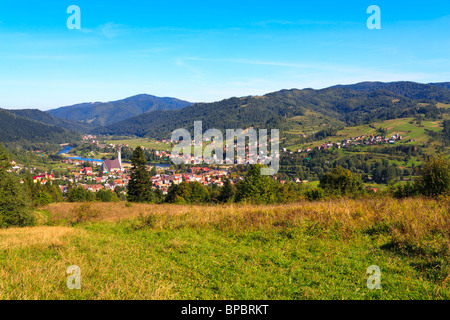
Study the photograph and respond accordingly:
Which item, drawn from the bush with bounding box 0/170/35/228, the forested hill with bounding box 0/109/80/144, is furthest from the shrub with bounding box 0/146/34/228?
the forested hill with bounding box 0/109/80/144

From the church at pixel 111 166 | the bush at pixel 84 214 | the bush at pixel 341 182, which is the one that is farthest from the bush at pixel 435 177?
the church at pixel 111 166

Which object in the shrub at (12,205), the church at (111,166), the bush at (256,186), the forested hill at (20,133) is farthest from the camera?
the forested hill at (20,133)

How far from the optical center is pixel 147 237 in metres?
6.85

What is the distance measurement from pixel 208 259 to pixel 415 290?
3.35 metres

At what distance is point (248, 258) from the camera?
16.5 ft

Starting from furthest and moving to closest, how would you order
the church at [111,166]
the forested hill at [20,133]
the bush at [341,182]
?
the forested hill at [20,133] < the church at [111,166] < the bush at [341,182]

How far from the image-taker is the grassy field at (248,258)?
370 centimetres

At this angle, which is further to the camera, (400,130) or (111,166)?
(400,130)

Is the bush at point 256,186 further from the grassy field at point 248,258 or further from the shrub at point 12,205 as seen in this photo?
the grassy field at point 248,258

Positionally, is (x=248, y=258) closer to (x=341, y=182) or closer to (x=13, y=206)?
(x=13, y=206)

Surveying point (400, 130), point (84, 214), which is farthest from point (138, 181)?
point (400, 130)

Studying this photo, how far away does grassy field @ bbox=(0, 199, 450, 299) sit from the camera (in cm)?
370
